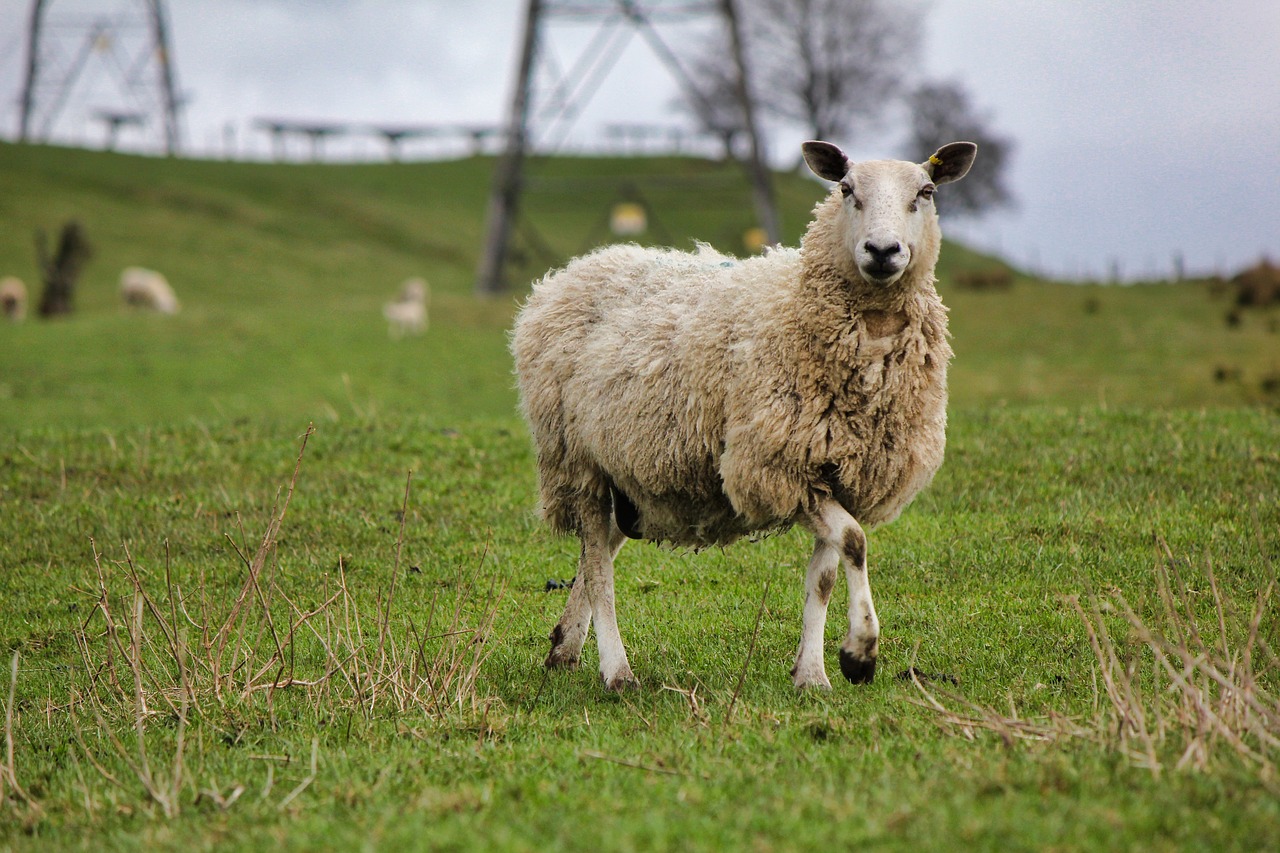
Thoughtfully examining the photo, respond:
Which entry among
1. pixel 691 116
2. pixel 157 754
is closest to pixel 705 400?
pixel 157 754

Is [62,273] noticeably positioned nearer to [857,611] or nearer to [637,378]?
[637,378]

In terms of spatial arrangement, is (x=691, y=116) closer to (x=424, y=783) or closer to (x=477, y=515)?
(x=477, y=515)

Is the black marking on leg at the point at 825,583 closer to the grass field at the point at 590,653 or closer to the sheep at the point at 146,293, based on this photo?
the grass field at the point at 590,653

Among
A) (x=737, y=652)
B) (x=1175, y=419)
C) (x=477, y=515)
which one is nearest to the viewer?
(x=737, y=652)

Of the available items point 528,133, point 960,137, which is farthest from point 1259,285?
point 960,137

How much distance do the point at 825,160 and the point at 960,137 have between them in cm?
5302

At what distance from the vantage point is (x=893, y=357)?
5.43 metres

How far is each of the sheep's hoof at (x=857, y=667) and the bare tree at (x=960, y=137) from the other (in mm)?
51965

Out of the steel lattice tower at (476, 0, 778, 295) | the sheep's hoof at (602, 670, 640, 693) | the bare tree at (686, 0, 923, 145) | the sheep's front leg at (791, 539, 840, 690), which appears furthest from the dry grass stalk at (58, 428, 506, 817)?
the bare tree at (686, 0, 923, 145)

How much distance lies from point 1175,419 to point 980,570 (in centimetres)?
431

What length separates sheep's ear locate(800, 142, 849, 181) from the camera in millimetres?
5789

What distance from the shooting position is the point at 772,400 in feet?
17.7

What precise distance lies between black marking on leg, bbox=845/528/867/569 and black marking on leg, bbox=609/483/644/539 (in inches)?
57.5

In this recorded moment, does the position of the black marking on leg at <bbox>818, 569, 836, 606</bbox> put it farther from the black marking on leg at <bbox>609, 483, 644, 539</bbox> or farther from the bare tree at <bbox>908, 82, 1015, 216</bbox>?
the bare tree at <bbox>908, 82, 1015, 216</bbox>
